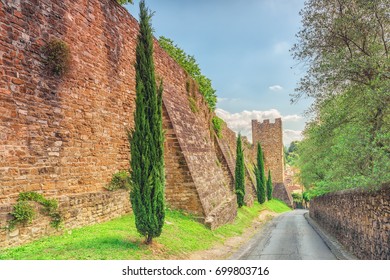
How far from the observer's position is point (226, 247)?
9797 mm

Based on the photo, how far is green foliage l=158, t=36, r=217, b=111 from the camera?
2694cm

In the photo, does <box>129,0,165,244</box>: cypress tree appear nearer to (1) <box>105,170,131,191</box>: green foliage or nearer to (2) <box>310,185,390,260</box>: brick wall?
(1) <box>105,170,131,191</box>: green foliage

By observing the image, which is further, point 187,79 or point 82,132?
point 187,79

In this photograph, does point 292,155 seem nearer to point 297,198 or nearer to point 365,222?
point 297,198

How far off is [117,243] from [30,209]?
6.41ft

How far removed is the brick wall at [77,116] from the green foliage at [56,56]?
0.60 feet

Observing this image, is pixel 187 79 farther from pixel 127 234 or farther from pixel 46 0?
pixel 127 234

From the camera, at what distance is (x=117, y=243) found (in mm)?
6672

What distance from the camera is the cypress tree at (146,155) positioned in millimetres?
7135

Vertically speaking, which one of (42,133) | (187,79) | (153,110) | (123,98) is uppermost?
(187,79)

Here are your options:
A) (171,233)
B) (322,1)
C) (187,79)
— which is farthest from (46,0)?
(187,79)

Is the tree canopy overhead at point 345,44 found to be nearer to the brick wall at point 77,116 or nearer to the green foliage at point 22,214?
the brick wall at point 77,116

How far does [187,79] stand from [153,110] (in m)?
10.8

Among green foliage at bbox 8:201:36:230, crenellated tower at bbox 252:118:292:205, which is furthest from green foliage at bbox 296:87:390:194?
crenellated tower at bbox 252:118:292:205
